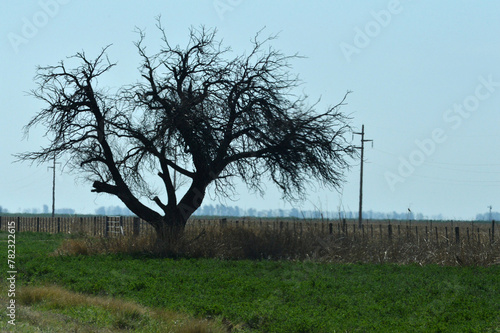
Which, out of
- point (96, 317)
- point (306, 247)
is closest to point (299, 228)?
point (306, 247)

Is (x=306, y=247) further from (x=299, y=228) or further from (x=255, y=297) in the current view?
(x=255, y=297)

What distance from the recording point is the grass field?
A: 11031mm

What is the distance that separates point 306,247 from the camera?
76.8 feet

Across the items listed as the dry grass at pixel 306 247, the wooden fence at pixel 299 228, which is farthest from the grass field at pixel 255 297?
the wooden fence at pixel 299 228

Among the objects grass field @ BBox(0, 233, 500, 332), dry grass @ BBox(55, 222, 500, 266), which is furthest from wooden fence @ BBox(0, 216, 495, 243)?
grass field @ BBox(0, 233, 500, 332)

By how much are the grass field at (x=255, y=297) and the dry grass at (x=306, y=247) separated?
6.72ft

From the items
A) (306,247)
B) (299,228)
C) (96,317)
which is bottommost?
(96,317)

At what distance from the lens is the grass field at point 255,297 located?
11031 millimetres

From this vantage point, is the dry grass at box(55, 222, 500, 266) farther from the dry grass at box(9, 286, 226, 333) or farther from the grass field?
the dry grass at box(9, 286, 226, 333)

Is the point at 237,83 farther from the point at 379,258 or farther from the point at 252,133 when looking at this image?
the point at 379,258

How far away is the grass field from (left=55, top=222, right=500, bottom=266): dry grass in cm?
205

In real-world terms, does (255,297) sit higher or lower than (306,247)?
lower

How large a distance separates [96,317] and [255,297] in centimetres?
379

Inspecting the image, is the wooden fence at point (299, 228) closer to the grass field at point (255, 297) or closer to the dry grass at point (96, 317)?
the grass field at point (255, 297)
